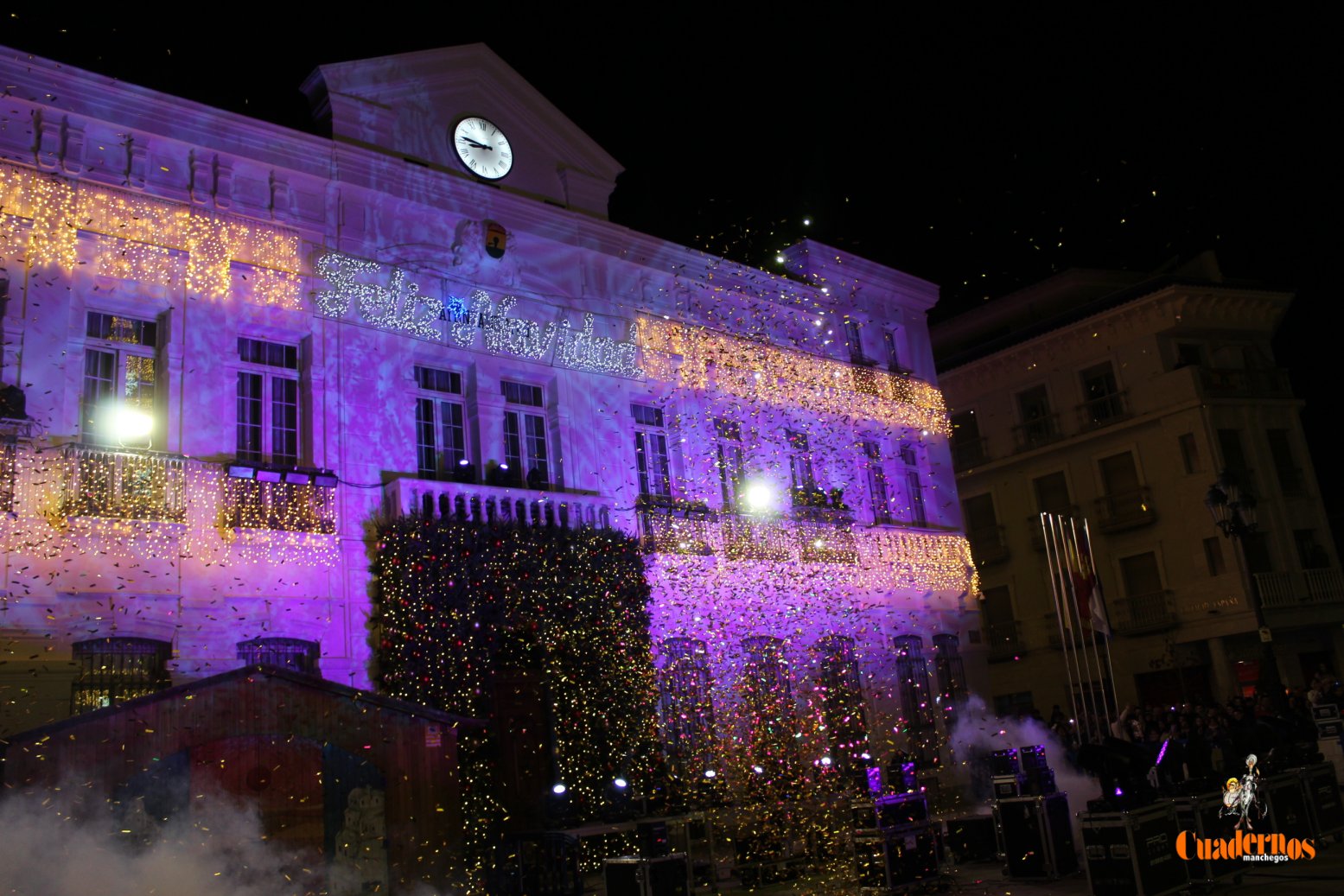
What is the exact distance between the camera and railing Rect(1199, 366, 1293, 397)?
2898 cm

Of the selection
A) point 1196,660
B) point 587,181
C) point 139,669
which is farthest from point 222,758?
point 1196,660

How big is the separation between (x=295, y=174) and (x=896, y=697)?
14.3 m

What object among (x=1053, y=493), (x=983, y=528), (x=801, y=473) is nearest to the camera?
(x=801, y=473)

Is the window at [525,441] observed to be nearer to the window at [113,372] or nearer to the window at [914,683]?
the window at [113,372]

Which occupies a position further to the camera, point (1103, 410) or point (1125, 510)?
point (1103, 410)

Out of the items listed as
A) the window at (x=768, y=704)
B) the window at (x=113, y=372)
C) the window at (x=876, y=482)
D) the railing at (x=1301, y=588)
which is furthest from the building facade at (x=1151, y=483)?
the window at (x=113, y=372)

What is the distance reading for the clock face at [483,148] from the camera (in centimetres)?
1767

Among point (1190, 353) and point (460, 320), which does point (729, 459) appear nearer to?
point (460, 320)

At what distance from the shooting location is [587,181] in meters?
19.3

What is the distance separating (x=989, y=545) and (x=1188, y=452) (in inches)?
239

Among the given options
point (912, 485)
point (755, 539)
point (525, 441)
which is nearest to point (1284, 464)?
point (912, 485)

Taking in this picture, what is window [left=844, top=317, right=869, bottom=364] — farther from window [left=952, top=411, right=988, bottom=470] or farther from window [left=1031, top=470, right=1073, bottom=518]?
window [left=1031, top=470, right=1073, bottom=518]

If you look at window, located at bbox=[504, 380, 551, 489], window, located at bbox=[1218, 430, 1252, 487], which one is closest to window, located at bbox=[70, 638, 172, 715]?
window, located at bbox=[504, 380, 551, 489]

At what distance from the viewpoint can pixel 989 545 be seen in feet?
105
